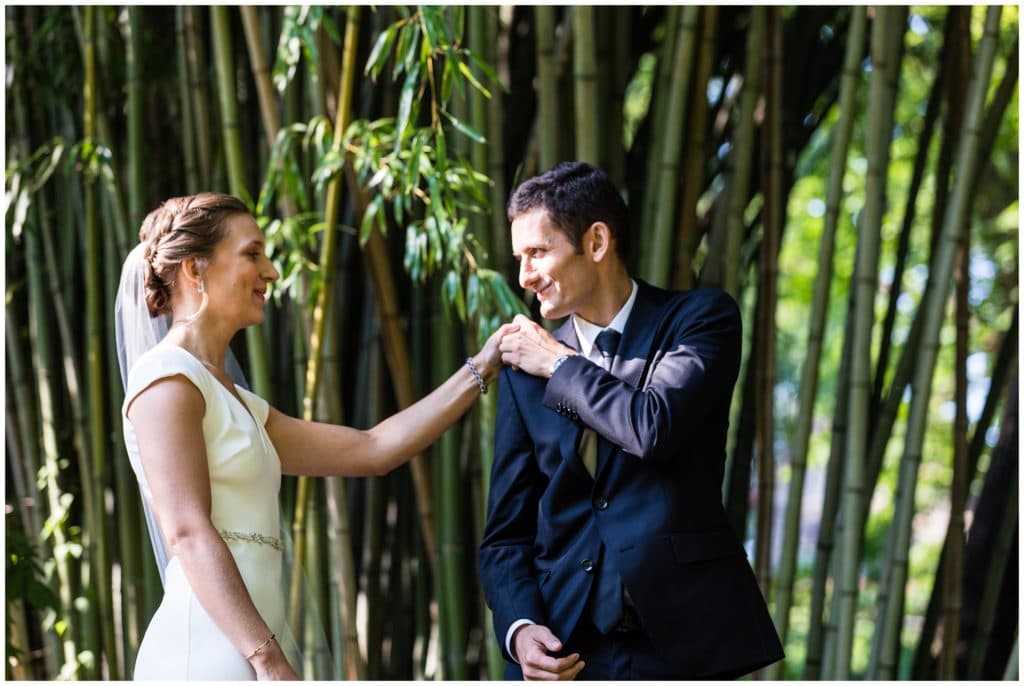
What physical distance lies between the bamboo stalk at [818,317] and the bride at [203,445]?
97 centimetres

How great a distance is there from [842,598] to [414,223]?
1293 millimetres

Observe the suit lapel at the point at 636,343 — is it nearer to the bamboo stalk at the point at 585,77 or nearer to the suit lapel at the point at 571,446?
the suit lapel at the point at 571,446

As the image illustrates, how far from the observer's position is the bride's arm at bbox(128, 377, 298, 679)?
5.50 feet

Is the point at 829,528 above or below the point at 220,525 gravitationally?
below

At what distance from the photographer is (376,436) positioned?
7.02 ft

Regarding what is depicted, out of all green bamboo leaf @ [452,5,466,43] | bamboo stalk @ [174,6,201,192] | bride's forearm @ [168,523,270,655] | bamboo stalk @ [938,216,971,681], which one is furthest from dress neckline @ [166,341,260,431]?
bamboo stalk @ [938,216,971,681]

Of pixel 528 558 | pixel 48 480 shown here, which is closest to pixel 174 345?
pixel 528 558

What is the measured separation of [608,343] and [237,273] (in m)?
0.59

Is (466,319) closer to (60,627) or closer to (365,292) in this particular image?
(365,292)

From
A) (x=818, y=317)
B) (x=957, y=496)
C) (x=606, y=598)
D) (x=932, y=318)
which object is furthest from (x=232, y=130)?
(x=957, y=496)

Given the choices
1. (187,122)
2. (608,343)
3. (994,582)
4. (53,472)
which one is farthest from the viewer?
(994,582)

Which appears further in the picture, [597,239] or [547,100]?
[547,100]

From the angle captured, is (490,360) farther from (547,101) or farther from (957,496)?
(957,496)

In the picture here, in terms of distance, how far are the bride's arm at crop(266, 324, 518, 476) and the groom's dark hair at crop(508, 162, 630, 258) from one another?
1.30 ft
